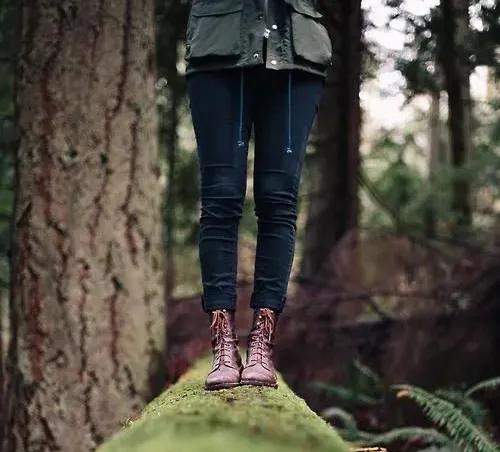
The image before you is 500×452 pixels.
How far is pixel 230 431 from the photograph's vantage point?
1908mm

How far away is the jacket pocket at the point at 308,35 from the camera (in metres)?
3.08

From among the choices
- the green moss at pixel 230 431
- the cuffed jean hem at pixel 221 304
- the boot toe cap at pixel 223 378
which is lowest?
the boot toe cap at pixel 223 378

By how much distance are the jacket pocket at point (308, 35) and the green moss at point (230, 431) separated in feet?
4.84

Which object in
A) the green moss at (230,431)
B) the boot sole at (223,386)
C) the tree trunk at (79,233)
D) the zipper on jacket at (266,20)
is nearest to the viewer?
the green moss at (230,431)

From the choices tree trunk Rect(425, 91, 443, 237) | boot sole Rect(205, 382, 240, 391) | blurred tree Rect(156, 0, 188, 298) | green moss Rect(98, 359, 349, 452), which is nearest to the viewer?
green moss Rect(98, 359, 349, 452)

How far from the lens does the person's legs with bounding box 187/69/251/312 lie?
10.1 feet

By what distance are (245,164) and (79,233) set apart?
4.74 ft

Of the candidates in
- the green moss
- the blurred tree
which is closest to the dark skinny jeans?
the green moss

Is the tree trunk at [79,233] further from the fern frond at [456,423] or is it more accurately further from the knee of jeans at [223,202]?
the fern frond at [456,423]

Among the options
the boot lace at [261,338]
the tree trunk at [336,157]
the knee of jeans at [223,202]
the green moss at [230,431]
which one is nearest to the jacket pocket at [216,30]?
the knee of jeans at [223,202]

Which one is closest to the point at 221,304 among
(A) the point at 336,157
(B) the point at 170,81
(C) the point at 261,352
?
(C) the point at 261,352

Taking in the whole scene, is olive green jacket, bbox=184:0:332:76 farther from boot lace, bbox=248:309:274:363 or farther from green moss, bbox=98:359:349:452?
green moss, bbox=98:359:349:452

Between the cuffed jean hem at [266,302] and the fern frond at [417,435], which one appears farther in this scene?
the fern frond at [417,435]

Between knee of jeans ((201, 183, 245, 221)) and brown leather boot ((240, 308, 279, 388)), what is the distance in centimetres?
45
